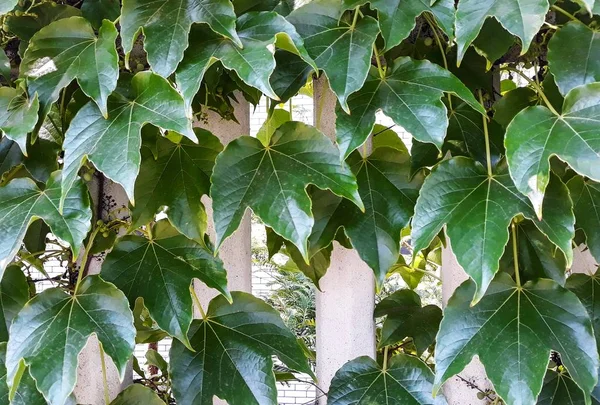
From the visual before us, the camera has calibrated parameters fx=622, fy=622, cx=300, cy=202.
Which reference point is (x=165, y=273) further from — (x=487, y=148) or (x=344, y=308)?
(x=487, y=148)

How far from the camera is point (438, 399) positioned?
29.2 inches

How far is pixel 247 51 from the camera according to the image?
0.61 metres

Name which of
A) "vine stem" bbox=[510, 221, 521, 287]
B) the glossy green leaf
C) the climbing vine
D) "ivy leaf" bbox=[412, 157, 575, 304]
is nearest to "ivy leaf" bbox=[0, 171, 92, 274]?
the climbing vine

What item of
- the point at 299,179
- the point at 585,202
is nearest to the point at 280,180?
the point at 299,179

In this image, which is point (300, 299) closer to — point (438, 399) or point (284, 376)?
point (284, 376)

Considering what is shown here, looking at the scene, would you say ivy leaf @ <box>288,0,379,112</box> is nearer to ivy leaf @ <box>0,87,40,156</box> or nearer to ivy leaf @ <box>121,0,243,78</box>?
ivy leaf @ <box>121,0,243,78</box>

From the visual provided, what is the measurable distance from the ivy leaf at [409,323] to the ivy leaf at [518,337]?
0.16 m

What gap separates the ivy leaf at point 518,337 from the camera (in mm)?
621

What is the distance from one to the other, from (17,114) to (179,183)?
0.61ft

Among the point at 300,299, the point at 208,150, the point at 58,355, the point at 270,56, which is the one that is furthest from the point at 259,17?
the point at 300,299

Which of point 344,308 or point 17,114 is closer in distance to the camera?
point 17,114

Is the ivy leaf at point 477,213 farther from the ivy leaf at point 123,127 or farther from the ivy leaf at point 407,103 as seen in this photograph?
the ivy leaf at point 123,127

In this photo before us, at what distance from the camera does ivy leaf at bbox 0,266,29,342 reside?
0.73m

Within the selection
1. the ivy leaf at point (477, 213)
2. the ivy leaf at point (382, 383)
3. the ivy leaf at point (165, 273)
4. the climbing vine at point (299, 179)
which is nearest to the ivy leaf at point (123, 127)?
the climbing vine at point (299, 179)
